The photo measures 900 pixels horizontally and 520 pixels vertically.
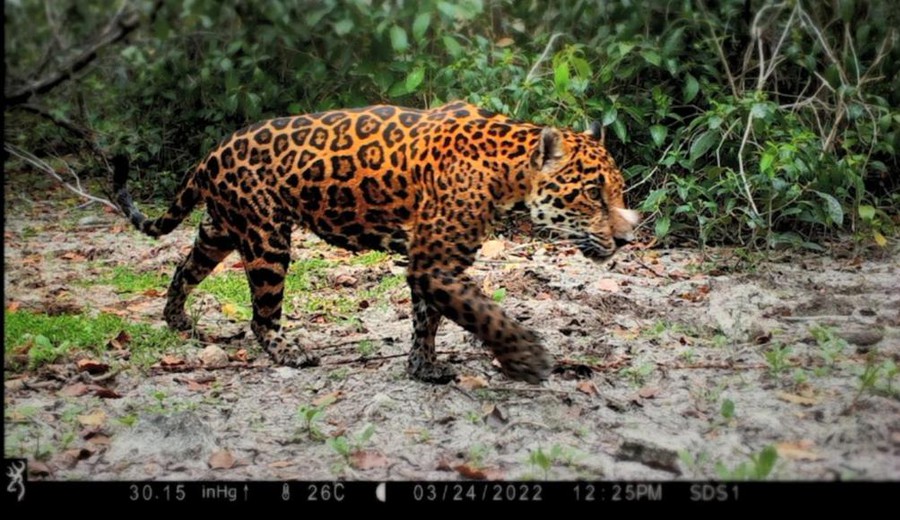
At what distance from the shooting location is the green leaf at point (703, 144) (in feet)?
15.7

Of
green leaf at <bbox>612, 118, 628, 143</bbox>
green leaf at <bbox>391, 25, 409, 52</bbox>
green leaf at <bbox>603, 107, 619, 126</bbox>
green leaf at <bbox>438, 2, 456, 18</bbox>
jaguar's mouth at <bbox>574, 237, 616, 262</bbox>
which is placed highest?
green leaf at <bbox>438, 2, 456, 18</bbox>

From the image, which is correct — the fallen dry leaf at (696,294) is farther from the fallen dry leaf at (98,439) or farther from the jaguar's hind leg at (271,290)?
the fallen dry leaf at (98,439)

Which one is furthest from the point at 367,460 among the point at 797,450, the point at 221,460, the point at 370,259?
the point at 370,259

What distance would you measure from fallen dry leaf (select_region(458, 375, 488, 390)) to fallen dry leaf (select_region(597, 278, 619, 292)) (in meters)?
0.89

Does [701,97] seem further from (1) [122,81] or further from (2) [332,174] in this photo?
(1) [122,81]

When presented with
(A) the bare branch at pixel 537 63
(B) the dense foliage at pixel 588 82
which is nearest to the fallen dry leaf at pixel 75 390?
(B) the dense foliage at pixel 588 82

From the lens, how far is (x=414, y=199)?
3.71 meters

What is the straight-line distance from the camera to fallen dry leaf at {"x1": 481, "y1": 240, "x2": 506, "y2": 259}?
4.55m

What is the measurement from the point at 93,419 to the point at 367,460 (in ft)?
3.45

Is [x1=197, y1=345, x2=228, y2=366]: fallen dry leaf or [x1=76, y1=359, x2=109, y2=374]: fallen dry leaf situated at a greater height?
[x1=76, y1=359, x2=109, y2=374]: fallen dry leaf

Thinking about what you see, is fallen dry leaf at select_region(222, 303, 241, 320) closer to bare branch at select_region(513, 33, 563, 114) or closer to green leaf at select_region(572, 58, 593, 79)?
bare branch at select_region(513, 33, 563, 114)

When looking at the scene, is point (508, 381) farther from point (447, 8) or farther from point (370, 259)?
point (447, 8)

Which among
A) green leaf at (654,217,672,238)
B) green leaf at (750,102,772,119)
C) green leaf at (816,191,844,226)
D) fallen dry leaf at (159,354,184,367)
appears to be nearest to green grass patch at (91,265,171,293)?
fallen dry leaf at (159,354,184,367)

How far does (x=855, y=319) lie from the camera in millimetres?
3693
